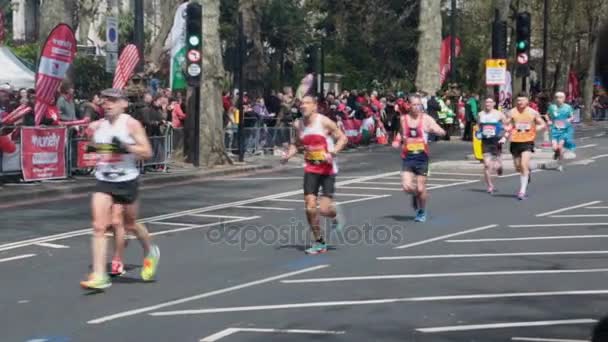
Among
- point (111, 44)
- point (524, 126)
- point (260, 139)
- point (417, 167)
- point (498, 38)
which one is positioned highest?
point (498, 38)

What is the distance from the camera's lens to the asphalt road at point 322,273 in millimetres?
9156

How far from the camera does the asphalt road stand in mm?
9156

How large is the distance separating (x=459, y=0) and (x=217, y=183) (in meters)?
39.9

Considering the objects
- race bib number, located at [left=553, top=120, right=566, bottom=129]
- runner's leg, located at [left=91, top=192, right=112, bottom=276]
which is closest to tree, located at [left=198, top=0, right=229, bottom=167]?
race bib number, located at [left=553, top=120, right=566, bottom=129]

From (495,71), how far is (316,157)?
14.2m

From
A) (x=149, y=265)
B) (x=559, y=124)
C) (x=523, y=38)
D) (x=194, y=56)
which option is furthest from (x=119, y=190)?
(x=523, y=38)

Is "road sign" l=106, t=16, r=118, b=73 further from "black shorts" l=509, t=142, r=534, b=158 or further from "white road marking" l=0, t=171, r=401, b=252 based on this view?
"black shorts" l=509, t=142, r=534, b=158

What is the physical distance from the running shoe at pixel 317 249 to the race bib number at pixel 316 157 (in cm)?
94

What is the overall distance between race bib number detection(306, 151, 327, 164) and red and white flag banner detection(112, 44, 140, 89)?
10757 millimetres

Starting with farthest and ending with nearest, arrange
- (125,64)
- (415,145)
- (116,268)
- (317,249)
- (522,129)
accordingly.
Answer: (125,64)
(522,129)
(415,145)
(317,249)
(116,268)

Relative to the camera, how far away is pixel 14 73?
2889cm

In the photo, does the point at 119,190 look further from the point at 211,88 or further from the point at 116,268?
the point at 211,88

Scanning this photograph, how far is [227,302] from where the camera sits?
10.3 m

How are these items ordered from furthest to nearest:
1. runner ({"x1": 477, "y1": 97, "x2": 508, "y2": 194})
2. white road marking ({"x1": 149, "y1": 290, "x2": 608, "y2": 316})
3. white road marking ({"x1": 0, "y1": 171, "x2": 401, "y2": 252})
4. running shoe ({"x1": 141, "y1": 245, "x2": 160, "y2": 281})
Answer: runner ({"x1": 477, "y1": 97, "x2": 508, "y2": 194})
white road marking ({"x1": 0, "y1": 171, "x2": 401, "y2": 252})
running shoe ({"x1": 141, "y1": 245, "x2": 160, "y2": 281})
white road marking ({"x1": 149, "y1": 290, "x2": 608, "y2": 316})
